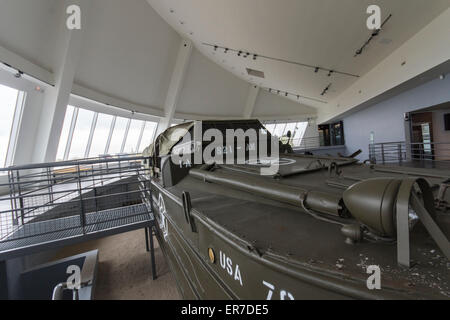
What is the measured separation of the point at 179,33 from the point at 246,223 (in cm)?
1382

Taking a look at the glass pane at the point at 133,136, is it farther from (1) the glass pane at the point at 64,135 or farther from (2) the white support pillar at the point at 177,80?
(1) the glass pane at the point at 64,135

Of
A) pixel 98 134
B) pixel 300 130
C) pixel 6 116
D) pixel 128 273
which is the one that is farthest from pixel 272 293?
pixel 300 130

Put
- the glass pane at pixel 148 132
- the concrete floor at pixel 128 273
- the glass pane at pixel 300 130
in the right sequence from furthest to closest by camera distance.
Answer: the glass pane at pixel 300 130 → the glass pane at pixel 148 132 → the concrete floor at pixel 128 273

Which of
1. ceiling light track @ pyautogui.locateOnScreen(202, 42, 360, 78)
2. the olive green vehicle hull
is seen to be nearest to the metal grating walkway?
the olive green vehicle hull

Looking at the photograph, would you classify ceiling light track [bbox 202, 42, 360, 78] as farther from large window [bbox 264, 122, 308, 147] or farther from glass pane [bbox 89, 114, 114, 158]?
large window [bbox 264, 122, 308, 147]

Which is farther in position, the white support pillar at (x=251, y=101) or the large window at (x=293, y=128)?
the large window at (x=293, y=128)

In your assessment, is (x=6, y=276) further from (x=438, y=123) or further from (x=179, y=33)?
(x=438, y=123)

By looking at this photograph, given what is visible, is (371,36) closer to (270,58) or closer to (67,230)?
(270,58)

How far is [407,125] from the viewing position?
9.89 metres

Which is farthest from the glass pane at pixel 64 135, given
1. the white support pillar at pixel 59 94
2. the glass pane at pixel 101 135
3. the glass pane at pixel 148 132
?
the glass pane at pixel 148 132

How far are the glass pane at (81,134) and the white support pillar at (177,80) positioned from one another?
14.6 feet

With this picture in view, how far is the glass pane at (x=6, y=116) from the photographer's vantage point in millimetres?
6637
